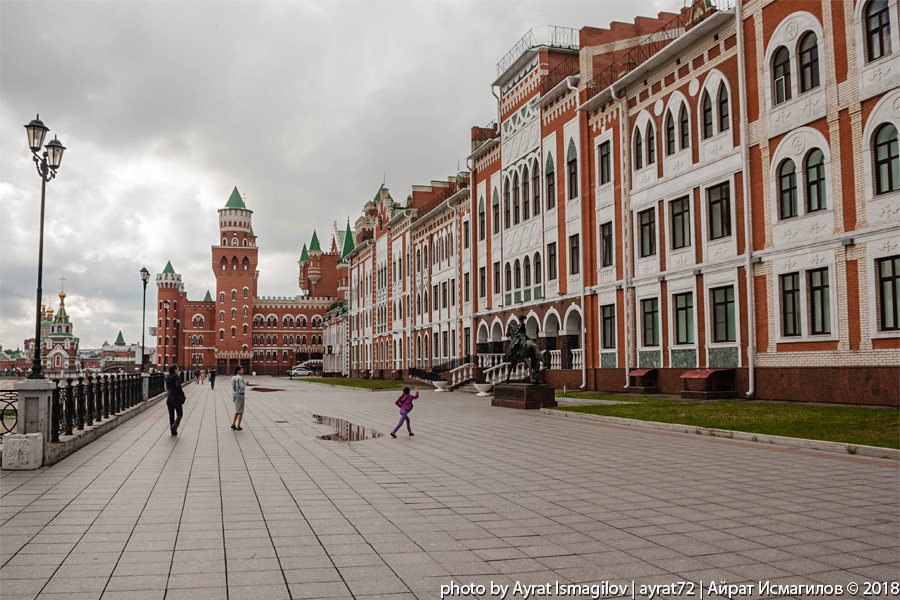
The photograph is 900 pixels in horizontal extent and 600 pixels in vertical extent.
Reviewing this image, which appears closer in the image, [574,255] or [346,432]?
[346,432]

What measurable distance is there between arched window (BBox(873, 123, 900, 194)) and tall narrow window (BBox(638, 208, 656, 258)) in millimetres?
9341

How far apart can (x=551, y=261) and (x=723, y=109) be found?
12205mm

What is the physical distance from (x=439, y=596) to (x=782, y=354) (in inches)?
684

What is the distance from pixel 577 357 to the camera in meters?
30.3

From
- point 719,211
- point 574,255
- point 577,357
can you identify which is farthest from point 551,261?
point 719,211

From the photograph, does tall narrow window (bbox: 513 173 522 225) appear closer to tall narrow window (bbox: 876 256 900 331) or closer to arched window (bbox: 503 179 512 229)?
arched window (bbox: 503 179 512 229)

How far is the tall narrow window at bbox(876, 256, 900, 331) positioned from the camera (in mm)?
16531

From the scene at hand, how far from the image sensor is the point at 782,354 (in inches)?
768

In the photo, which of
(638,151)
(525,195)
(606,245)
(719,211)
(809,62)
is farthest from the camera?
(525,195)

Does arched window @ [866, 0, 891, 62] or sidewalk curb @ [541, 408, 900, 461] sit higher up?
arched window @ [866, 0, 891, 62]

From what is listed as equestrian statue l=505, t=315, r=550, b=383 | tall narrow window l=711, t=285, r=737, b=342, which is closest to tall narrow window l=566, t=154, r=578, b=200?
equestrian statue l=505, t=315, r=550, b=383

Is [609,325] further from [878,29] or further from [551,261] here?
[878,29]

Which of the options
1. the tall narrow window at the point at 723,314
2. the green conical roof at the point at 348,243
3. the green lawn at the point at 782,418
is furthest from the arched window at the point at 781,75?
the green conical roof at the point at 348,243

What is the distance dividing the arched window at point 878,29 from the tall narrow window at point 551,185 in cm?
1654
